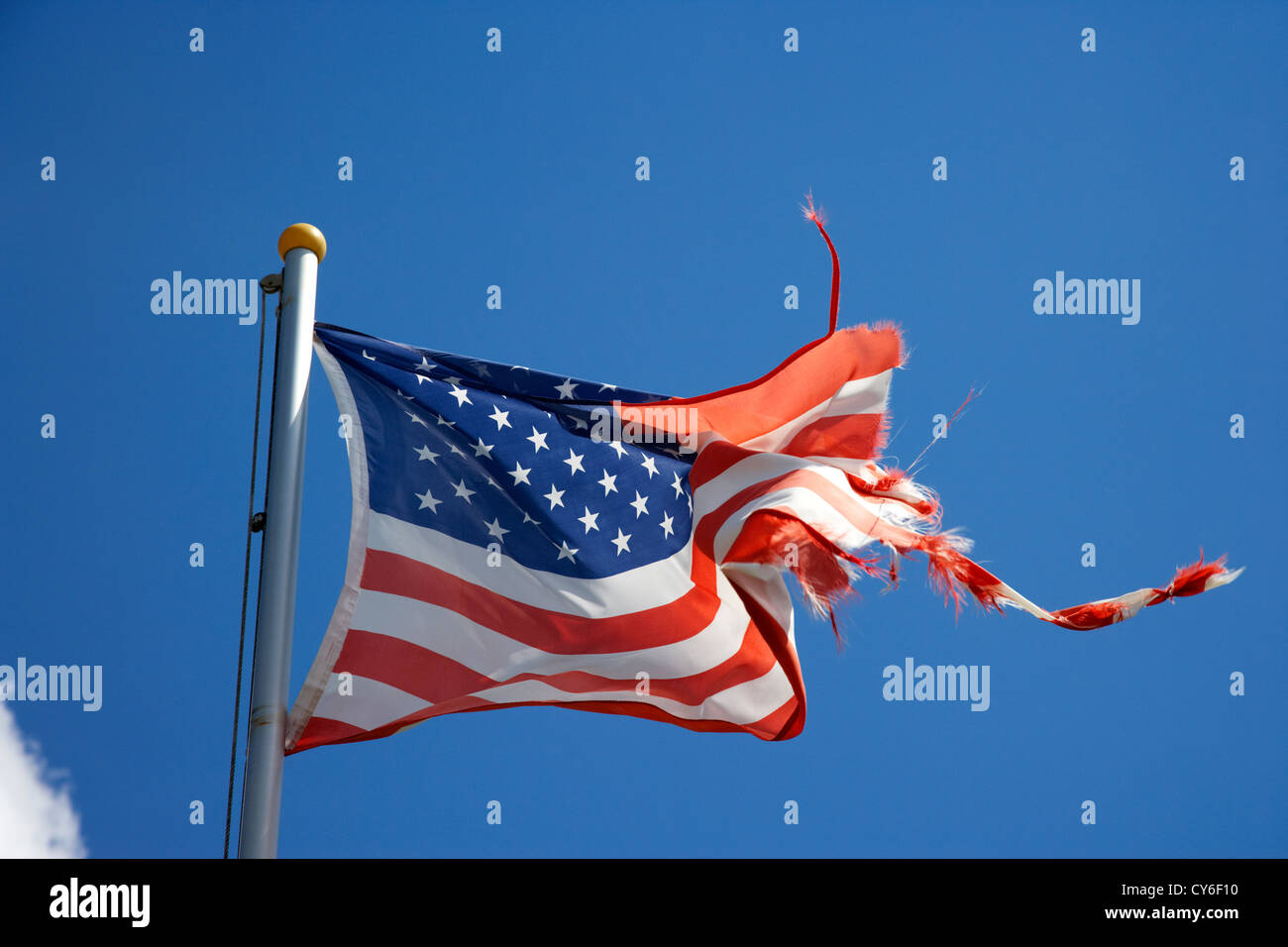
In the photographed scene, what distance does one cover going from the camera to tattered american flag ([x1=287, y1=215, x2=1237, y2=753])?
26.1 ft

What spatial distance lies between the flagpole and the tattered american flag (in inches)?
9.8

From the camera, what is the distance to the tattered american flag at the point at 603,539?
7.96 meters

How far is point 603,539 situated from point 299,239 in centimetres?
269

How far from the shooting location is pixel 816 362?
944cm

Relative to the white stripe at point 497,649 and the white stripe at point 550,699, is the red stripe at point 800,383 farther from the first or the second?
the white stripe at point 550,699

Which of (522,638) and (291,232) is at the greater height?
(291,232)

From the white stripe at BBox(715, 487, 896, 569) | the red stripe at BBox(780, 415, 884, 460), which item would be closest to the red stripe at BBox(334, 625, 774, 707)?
the white stripe at BBox(715, 487, 896, 569)

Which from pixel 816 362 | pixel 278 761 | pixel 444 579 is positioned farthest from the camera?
pixel 816 362

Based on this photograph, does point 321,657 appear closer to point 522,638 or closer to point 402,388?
point 522,638

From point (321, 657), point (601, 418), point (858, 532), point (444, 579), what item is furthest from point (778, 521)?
point (321, 657)

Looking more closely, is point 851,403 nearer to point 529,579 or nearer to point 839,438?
point 839,438

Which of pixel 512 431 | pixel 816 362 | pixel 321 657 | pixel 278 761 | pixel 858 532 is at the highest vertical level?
pixel 816 362

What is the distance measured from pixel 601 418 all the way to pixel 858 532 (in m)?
1.90

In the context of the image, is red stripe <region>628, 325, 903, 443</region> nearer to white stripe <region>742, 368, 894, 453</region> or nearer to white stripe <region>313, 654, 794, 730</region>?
white stripe <region>742, 368, 894, 453</region>
